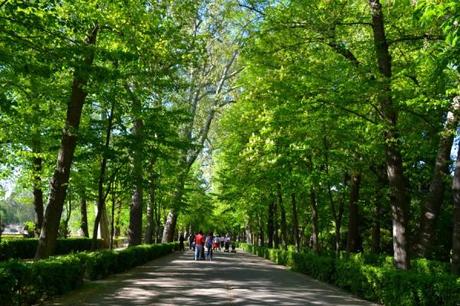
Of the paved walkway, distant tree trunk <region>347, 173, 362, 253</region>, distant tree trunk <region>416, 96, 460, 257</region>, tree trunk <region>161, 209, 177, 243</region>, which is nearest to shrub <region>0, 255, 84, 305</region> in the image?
the paved walkway

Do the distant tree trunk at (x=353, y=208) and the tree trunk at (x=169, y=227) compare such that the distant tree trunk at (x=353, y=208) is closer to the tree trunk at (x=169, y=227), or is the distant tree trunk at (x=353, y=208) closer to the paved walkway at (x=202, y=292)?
the paved walkway at (x=202, y=292)

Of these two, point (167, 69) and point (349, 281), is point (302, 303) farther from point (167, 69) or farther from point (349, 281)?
point (167, 69)

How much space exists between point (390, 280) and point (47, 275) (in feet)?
25.6

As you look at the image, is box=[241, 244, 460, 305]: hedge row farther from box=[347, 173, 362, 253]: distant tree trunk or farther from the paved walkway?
box=[347, 173, 362, 253]: distant tree trunk

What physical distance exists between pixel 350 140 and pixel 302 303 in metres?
8.36

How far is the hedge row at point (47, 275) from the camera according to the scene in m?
9.60

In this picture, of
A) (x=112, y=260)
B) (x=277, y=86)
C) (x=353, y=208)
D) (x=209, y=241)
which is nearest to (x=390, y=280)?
(x=277, y=86)

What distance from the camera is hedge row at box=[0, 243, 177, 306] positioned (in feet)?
31.5

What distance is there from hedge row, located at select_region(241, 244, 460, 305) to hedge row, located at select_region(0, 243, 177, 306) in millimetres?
7657

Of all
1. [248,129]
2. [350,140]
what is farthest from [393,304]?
[248,129]

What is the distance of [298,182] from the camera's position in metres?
23.0

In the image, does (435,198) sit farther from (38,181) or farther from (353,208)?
(38,181)

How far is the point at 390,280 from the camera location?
490 inches

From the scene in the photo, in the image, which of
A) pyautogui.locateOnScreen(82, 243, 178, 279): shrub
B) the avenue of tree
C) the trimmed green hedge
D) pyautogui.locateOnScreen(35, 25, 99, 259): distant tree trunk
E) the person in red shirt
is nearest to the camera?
the avenue of tree
